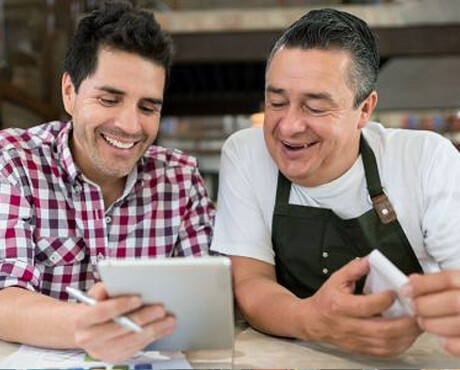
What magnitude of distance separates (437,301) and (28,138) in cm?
113

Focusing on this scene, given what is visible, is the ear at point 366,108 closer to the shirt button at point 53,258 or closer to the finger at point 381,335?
the finger at point 381,335

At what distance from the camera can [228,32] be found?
5.23 m

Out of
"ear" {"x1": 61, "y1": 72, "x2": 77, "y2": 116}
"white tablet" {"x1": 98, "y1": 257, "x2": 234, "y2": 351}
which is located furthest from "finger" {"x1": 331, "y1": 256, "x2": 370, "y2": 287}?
"ear" {"x1": 61, "y1": 72, "x2": 77, "y2": 116}

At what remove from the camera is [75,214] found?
5.13ft

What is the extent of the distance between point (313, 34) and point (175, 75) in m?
5.63

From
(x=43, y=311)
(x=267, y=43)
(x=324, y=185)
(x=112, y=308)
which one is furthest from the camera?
(x=267, y=43)

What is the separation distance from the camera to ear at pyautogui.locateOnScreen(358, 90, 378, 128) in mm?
1508

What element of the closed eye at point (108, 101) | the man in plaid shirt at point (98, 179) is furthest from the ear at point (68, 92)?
the closed eye at point (108, 101)

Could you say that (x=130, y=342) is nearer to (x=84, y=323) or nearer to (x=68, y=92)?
(x=84, y=323)

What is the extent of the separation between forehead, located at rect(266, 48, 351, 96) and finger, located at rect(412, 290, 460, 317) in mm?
570

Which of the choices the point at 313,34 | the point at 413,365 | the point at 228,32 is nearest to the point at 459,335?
the point at 413,365

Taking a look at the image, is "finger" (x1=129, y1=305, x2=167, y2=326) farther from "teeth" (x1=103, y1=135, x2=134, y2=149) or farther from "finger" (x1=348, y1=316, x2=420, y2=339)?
"teeth" (x1=103, y1=135, x2=134, y2=149)

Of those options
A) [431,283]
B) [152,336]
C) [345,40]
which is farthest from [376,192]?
[152,336]

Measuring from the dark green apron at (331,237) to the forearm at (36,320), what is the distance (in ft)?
1.87
